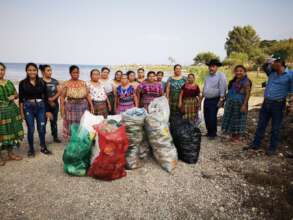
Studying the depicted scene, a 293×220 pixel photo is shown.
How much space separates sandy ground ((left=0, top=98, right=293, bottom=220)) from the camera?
241 cm

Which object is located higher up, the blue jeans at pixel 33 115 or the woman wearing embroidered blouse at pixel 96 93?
the woman wearing embroidered blouse at pixel 96 93

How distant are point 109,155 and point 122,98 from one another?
5.44 feet

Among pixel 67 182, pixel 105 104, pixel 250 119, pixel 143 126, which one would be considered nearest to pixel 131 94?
pixel 105 104

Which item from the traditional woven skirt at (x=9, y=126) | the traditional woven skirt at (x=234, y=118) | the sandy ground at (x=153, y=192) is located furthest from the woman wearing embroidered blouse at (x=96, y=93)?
the traditional woven skirt at (x=234, y=118)

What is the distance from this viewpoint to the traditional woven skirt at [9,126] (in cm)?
343

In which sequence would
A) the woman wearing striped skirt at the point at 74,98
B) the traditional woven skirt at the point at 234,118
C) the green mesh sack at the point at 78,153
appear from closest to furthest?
the green mesh sack at the point at 78,153, the woman wearing striped skirt at the point at 74,98, the traditional woven skirt at the point at 234,118

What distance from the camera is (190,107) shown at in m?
4.71

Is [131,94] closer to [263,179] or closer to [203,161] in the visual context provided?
[203,161]

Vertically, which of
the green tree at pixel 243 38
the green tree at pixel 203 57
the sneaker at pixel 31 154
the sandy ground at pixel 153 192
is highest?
the green tree at pixel 243 38

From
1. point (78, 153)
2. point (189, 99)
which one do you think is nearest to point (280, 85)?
point (189, 99)

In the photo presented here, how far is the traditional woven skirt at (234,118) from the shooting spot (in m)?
4.41

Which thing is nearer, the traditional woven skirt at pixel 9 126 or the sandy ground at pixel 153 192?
the sandy ground at pixel 153 192

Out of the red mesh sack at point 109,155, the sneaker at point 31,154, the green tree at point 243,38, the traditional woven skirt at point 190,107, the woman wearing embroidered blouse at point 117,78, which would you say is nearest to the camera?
the red mesh sack at point 109,155

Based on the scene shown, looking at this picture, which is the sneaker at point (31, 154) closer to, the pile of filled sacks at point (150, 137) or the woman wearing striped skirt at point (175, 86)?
the pile of filled sacks at point (150, 137)
